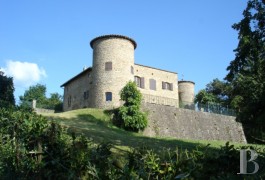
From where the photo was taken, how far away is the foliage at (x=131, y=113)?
83.1ft

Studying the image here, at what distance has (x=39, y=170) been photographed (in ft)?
15.3

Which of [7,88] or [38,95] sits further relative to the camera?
[38,95]

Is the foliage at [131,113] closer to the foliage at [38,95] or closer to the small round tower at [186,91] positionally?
the small round tower at [186,91]

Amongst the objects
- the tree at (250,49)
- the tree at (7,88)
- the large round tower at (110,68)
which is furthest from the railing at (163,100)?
the tree at (250,49)

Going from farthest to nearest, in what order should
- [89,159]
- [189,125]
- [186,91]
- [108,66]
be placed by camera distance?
[186,91] → [108,66] → [189,125] → [89,159]

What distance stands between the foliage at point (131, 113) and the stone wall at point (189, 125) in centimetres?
122

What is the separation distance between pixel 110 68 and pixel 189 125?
9.88 m

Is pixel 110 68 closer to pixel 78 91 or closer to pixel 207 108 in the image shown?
pixel 78 91

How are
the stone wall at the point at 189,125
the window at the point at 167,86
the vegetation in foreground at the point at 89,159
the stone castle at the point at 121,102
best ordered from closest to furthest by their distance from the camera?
1. the vegetation in foreground at the point at 89,159
2. the stone wall at the point at 189,125
3. the stone castle at the point at 121,102
4. the window at the point at 167,86

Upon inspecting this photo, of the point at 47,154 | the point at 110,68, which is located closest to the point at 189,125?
the point at 110,68

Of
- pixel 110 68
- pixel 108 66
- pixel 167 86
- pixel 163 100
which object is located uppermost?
pixel 108 66

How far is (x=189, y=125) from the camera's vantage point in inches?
1195

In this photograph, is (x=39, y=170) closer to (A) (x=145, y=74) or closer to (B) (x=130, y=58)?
(B) (x=130, y=58)

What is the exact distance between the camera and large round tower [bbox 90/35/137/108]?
3158 cm
